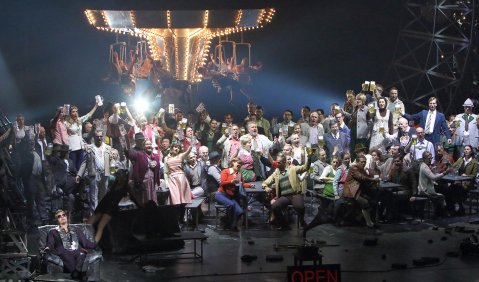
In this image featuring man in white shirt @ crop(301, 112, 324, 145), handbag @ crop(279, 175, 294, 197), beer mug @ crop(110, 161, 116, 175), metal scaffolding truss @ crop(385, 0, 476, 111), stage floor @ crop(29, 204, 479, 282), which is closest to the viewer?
stage floor @ crop(29, 204, 479, 282)

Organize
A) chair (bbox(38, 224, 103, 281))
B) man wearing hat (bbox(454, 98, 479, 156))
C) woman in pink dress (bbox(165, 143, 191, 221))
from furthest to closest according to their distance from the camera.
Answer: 1. man wearing hat (bbox(454, 98, 479, 156))
2. woman in pink dress (bbox(165, 143, 191, 221))
3. chair (bbox(38, 224, 103, 281))

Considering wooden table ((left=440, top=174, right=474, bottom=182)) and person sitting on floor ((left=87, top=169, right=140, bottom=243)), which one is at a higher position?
wooden table ((left=440, top=174, right=474, bottom=182))

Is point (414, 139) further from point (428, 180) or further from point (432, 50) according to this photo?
point (432, 50)

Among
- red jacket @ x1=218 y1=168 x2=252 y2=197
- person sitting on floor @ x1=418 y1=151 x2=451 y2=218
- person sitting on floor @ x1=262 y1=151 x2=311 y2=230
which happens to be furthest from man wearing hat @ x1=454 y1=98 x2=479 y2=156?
red jacket @ x1=218 y1=168 x2=252 y2=197

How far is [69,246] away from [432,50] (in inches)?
626

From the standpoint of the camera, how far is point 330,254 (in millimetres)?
13688

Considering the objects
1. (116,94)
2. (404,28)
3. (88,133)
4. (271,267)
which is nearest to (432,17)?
(404,28)

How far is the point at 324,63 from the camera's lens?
26.6m

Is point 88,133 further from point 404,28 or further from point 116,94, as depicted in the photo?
point 404,28

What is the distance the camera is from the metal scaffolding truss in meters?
23.0

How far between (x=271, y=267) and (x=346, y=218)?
360 centimetres

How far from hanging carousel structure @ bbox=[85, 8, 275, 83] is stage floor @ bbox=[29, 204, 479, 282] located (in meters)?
10.3

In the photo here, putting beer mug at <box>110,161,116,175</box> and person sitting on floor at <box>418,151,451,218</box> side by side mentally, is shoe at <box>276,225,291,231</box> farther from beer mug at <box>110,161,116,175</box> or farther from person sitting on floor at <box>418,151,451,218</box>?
beer mug at <box>110,161,116,175</box>

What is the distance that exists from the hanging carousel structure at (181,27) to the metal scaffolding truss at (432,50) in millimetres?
4026
